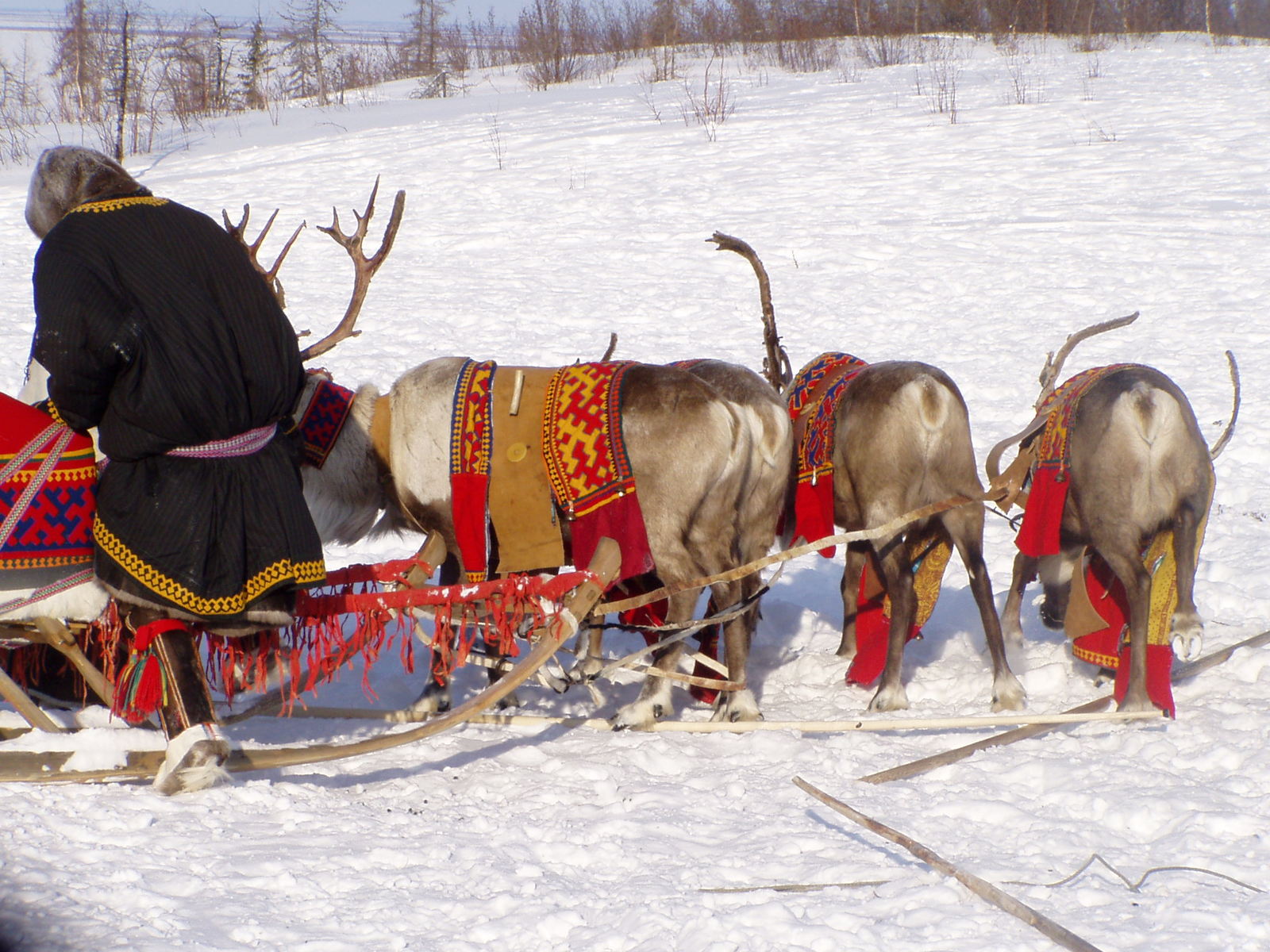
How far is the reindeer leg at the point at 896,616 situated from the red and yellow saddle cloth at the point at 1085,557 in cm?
51

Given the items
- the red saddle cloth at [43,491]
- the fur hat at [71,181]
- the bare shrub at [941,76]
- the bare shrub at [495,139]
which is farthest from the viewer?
the bare shrub at [941,76]

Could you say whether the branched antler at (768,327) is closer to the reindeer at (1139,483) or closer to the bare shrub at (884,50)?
the reindeer at (1139,483)

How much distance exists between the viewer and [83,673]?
11.5 ft

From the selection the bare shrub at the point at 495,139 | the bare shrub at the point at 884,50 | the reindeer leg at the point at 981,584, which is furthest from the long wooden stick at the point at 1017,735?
the bare shrub at the point at 884,50

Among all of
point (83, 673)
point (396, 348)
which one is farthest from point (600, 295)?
point (83, 673)

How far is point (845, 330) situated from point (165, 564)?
26.2 feet

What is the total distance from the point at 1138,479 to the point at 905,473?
894 millimetres

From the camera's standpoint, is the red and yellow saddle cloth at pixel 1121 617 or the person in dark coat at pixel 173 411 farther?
the red and yellow saddle cloth at pixel 1121 617

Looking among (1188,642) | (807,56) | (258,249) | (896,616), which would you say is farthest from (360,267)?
(807,56)

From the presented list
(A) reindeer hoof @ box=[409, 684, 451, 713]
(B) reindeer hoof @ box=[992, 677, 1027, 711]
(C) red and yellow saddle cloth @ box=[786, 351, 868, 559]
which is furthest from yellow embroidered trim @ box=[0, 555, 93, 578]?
(B) reindeer hoof @ box=[992, 677, 1027, 711]

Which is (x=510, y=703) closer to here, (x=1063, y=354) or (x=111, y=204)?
(x=111, y=204)

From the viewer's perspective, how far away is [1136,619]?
4367mm

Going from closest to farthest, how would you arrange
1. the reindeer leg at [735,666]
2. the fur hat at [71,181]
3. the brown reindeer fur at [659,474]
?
the fur hat at [71,181]
the brown reindeer fur at [659,474]
the reindeer leg at [735,666]

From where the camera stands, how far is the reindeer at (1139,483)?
4.38 metres
